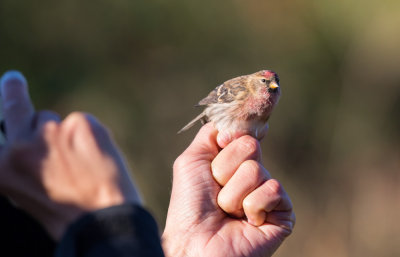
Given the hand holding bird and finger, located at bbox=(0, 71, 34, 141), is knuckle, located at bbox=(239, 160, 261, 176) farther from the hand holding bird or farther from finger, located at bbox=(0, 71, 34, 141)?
finger, located at bbox=(0, 71, 34, 141)

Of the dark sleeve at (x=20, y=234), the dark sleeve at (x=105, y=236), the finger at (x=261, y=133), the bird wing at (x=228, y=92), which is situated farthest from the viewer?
the bird wing at (x=228, y=92)

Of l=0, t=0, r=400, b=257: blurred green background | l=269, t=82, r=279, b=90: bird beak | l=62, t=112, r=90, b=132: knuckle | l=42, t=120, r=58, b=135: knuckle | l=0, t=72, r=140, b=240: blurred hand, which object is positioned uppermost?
l=62, t=112, r=90, b=132: knuckle

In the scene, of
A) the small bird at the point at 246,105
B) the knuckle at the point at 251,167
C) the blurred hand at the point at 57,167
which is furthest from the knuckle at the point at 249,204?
the blurred hand at the point at 57,167

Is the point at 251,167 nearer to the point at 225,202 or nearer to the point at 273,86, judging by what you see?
the point at 225,202

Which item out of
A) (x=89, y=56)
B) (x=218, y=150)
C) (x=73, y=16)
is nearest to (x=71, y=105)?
(x=89, y=56)

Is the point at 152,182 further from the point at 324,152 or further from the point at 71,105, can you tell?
the point at 324,152

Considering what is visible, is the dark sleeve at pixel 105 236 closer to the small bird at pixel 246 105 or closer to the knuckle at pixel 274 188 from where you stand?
the knuckle at pixel 274 188

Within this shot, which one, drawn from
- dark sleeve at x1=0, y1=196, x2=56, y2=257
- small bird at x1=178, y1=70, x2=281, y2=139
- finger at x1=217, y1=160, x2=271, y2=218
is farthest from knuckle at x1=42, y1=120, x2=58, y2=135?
small bird at x1=178, y1=70, x2=281, y2=139

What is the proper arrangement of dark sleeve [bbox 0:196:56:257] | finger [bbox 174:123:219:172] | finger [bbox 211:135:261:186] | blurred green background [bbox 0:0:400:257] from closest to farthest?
dark sleeve [bbox 0:196:56:257] < finger [bbox 211:135:261:186] < finger [bbox 174:123:219:172] < blurred green background [bbox 0:0:400:257]
